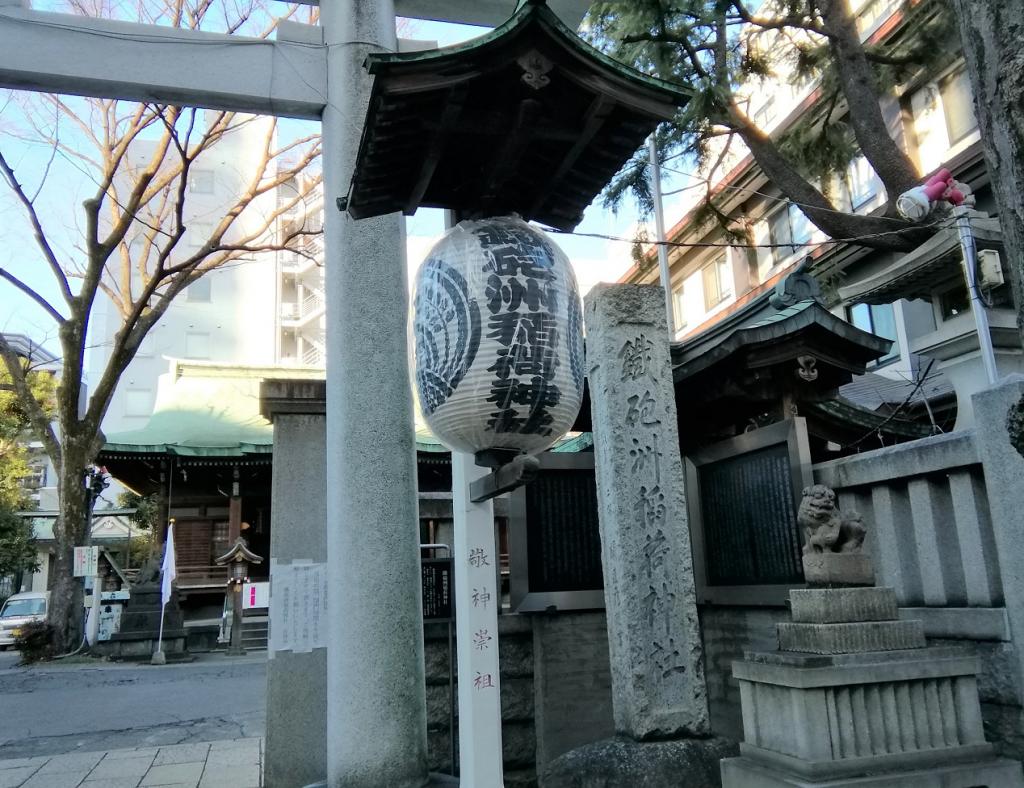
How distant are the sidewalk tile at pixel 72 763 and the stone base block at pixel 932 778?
20.8 ft

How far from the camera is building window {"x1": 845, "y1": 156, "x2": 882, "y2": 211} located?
1841 centimetres

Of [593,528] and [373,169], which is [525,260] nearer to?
[373,169]

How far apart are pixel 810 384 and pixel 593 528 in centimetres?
235

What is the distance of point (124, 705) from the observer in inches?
450

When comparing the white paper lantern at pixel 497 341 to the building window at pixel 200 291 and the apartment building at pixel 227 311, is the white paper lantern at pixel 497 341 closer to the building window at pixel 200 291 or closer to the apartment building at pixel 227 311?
the apartment building at pixel 227 311

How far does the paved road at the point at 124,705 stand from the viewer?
356 inches

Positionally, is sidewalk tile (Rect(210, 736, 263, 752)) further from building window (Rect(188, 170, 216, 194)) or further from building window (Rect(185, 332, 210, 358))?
building window (Rect(188, 170, 216, 194))

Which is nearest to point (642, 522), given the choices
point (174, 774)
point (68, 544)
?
point (174, 774)

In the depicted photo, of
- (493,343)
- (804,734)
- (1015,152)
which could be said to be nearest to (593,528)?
(804,734)

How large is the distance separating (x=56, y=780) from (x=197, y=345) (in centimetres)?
3977

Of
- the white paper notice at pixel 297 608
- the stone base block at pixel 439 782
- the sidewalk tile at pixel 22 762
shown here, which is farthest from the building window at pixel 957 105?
the sidewalk tile at pixel 22 762

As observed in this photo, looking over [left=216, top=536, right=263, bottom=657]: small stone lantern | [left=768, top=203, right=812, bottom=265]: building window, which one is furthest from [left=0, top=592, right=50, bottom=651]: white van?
[left=768, top=203, right=812, bottom=265]: building window

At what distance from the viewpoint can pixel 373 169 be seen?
3820mm

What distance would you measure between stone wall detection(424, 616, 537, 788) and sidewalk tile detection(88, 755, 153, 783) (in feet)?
9.40
